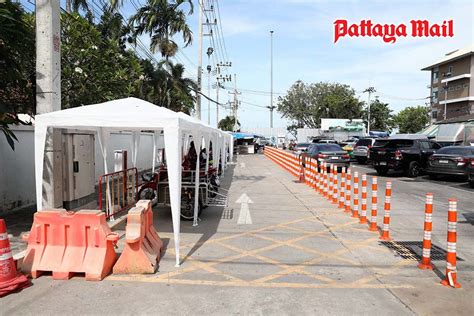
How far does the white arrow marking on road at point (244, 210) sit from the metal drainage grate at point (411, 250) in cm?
308

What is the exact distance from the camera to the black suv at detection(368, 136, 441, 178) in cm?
1873

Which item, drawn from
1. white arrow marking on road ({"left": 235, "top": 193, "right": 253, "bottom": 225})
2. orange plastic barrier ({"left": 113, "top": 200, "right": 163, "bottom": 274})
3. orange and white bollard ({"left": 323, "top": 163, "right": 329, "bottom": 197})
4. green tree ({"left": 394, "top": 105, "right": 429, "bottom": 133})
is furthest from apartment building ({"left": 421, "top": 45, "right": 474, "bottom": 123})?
orange plastic barrier ({"left": 113, "top": 200, "right": 163, "bottom": 274})

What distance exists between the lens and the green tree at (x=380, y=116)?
276 ft

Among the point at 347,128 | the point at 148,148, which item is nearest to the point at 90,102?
the point at 148,148

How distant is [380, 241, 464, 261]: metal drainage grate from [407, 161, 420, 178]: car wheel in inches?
489

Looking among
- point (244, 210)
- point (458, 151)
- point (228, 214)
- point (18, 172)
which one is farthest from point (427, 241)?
point (458, 151)

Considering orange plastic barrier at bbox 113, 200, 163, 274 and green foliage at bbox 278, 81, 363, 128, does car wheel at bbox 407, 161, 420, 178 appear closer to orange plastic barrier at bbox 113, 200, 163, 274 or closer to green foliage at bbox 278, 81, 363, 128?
orange plastic barrier at bbox 113, 200, 163, 274

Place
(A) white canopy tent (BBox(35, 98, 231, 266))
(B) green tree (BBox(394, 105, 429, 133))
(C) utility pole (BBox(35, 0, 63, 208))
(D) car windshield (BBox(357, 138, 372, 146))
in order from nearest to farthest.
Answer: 1. (A) white canopy tent (BBox(35, 98, 231, 266))
2. (C) utility pole (BBox(35, 0, 63, 208))
3. (D) car windshield (BBox(357, 138, 372, 146))
4. (B) green tree (BBox(394, 105, 429, 133))

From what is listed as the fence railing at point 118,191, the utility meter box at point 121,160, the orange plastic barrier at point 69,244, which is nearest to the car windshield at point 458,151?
the fence railing at point 118,191

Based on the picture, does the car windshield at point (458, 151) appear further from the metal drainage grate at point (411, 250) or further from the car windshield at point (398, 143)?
the metal drainage grate at point (411, 250)

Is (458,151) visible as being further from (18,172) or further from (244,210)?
(18,172)

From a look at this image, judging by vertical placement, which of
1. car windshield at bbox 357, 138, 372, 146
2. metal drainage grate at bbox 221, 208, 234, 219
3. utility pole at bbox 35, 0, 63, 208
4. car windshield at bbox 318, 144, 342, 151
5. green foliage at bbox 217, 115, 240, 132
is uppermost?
green foliage at bbox 217, 115, 240, 132

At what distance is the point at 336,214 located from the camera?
9.91 m

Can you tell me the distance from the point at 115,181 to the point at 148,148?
1245 cm
